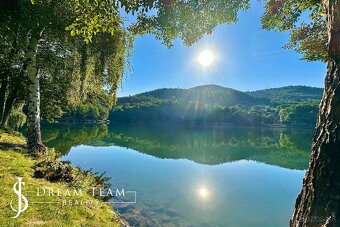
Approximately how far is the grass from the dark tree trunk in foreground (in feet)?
16.7

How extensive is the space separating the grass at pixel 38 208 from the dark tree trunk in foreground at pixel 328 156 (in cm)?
508

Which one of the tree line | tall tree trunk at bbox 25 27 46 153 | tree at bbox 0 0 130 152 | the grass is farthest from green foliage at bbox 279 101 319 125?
the grass

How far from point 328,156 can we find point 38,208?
6310 millimetres

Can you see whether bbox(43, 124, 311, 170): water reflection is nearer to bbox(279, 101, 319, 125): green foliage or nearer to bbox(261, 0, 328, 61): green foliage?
bbox(261, 0, 328, 61): green foliage

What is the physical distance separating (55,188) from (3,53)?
8.28 m

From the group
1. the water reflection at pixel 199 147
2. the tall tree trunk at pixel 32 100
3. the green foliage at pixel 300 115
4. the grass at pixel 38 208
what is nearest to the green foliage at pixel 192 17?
the grass at pixel 38 208

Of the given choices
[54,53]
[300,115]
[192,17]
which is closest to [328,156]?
[192,17]

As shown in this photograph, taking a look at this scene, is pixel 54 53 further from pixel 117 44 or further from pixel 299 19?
pixel 299 19

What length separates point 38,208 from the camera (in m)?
6.32

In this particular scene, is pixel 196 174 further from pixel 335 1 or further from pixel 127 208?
pixel 335 1

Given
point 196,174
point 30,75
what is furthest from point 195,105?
point 30,75

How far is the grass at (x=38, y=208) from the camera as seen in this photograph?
5.69m

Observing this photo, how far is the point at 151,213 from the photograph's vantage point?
1148 centimetres

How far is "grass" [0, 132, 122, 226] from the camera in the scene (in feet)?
18.7
